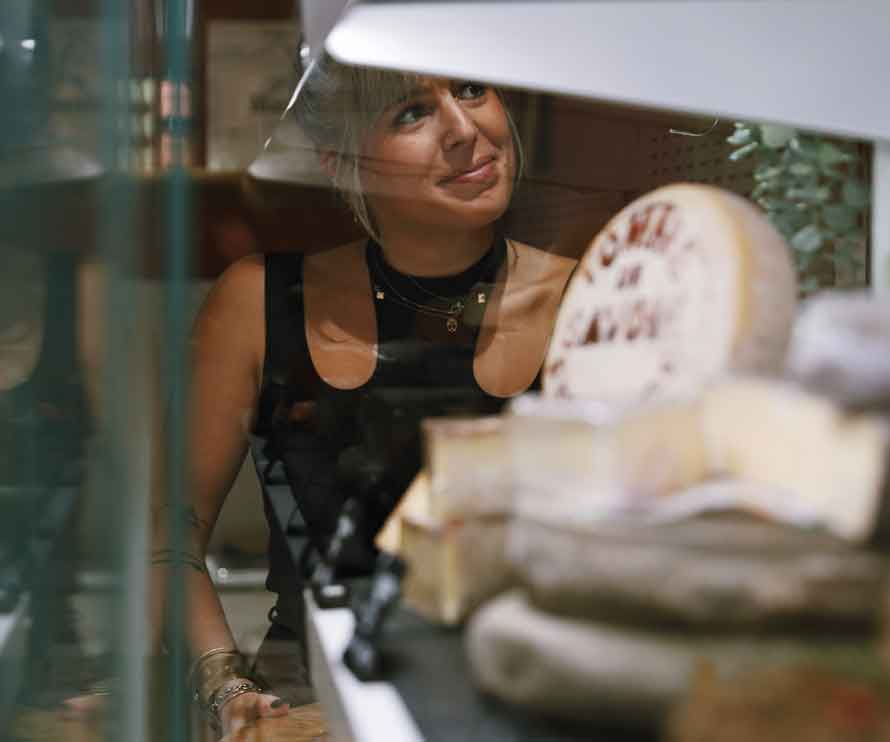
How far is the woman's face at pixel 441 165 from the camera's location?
0.66 meters

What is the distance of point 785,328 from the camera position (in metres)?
0.48

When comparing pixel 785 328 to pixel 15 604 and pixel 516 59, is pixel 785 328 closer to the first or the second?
pixel 516 59

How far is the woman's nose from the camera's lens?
647mm

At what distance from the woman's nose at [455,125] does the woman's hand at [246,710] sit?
1.10 feet

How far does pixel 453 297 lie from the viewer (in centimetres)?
66

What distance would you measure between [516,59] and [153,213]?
1.13ft

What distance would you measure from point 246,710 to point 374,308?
0.26m

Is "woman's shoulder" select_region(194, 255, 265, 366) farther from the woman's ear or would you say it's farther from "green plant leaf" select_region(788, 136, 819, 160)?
"green plant leaf" select_region(788, 136, 819, 160)

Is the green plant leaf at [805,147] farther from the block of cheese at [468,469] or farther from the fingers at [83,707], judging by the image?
the fingers at [83,707]

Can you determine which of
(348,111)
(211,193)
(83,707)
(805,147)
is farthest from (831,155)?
(83,707)

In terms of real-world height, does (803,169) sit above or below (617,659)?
above

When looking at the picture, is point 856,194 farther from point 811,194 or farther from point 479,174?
point 479,174

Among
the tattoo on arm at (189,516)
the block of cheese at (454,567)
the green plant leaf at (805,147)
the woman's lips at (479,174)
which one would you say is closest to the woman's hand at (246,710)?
the tattoo on arm at (189,516)

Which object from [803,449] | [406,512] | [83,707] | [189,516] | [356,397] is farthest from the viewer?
[83,707]
